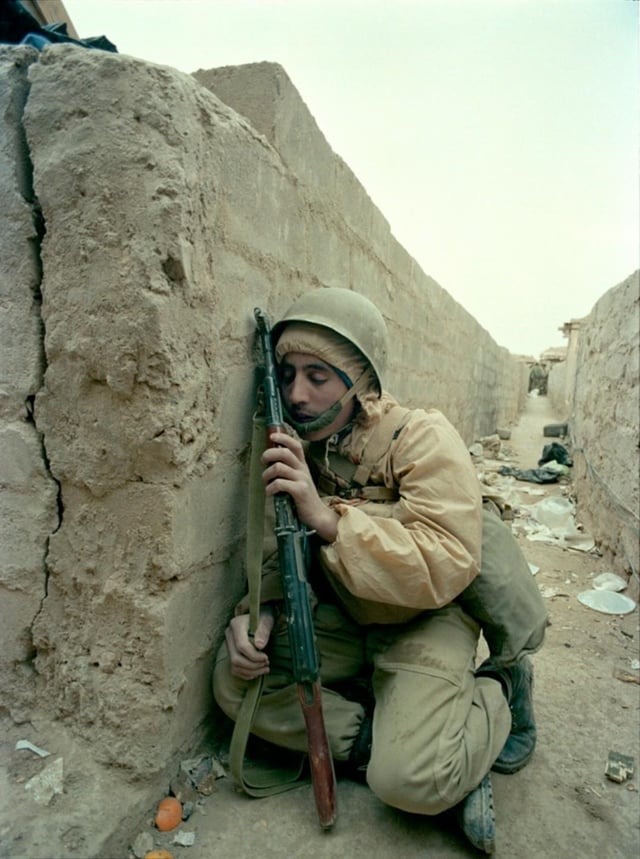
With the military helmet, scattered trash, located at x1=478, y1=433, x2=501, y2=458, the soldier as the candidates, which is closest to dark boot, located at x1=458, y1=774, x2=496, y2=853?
the soldier

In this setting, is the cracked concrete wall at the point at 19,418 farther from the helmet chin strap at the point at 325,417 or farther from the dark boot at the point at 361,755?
the dark boot at the point at 361,755

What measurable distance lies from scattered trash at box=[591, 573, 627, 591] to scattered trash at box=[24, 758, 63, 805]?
2.93 metres

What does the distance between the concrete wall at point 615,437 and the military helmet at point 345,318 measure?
89.3 inches

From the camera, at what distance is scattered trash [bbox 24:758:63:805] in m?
1.24

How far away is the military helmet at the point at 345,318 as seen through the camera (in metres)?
1.54

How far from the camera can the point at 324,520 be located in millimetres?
1393

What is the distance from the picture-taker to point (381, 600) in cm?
137

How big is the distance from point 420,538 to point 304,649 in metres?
0.37

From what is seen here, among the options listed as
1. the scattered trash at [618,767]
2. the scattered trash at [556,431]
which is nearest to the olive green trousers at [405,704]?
the scattered trash at [618,767]

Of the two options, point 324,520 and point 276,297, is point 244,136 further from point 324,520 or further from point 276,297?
point 324,520

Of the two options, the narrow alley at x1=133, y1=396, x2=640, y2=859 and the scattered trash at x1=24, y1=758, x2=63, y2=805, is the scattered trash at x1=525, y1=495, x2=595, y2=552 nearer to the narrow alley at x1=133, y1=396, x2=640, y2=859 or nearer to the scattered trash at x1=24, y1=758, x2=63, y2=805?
the narrow alley at x1=133, y1=396, x2=640, y2=859

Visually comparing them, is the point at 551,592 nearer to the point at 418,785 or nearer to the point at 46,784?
the point at 418,785

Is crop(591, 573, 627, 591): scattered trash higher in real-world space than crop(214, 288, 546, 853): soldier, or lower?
lower

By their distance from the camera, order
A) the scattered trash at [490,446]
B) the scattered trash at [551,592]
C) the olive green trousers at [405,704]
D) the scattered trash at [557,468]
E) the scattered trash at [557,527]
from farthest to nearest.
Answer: the scattered trash at [490,446], the scattered trash at [557,468], the scattered trash at [557,527], the scattered trash at [551,592], the olive green trousers at [405,704]
